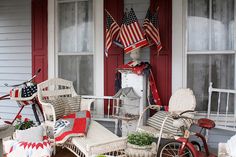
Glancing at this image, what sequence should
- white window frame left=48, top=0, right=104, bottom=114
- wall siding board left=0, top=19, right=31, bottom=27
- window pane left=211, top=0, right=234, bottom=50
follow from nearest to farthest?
1. window pane left=211, top=0, right=234, bottom=50
2. white window frame left=48, top=0, right=104, bottom=114
3. wall siding board left=0, top=19, right=31, bottom=27

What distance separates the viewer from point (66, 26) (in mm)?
4750

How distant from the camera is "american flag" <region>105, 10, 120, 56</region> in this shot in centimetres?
417

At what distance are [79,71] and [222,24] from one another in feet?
7.42

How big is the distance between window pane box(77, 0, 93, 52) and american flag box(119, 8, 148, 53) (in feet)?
2.65

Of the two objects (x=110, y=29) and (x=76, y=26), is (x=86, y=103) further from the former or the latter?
(x=76, y=26)

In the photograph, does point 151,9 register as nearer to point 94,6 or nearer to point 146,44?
point 146,44

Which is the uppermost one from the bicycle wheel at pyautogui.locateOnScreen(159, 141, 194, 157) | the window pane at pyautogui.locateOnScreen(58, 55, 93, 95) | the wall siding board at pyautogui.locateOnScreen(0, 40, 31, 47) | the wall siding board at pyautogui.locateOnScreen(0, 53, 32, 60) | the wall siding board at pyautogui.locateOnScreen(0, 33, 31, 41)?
the wall siding board at pyautogui.locateOnScreen(0, 33, 31, 41)

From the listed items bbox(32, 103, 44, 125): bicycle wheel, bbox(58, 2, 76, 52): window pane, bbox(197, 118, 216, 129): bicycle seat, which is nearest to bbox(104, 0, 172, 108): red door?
bbox(58, 2, 76, 52): window pane

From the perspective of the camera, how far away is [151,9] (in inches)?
164

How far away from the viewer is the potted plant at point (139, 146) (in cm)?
288

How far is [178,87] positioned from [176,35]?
73cm

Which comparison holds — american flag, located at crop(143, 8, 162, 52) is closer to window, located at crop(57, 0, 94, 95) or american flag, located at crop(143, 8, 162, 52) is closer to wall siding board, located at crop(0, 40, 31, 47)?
window, located at crop(57, 0, 94, 95)

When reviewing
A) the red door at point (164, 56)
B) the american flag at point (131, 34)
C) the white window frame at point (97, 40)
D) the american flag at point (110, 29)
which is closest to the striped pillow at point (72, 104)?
the white window frame at point (97, 40)

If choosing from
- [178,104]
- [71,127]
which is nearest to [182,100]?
[178,104]
